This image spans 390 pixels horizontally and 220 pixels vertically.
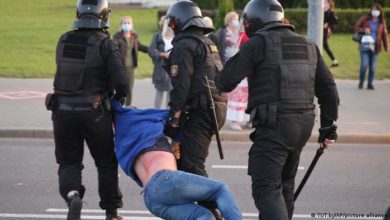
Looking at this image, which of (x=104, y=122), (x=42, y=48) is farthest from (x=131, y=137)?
(x=42, y=48)

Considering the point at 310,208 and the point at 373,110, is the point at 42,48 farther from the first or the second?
the point at 310,208

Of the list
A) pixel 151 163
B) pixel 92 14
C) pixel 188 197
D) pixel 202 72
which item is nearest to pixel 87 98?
pixel 92 14

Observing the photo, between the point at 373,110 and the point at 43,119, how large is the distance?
5.42 m

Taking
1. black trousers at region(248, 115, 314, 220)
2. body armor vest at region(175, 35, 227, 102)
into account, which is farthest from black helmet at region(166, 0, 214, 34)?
black trousers at region(248, 115, 314, 220)

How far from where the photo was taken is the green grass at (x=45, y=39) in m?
18.3

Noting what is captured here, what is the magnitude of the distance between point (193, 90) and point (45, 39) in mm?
18715

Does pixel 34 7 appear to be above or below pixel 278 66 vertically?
below

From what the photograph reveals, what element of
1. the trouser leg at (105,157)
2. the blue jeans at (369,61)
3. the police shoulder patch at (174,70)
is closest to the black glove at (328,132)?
the police shoulder patch at (174,70)

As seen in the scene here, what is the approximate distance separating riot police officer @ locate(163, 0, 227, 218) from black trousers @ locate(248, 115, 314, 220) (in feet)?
3.35

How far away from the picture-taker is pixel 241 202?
25.5ft

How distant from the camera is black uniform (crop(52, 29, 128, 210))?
21.2 feet

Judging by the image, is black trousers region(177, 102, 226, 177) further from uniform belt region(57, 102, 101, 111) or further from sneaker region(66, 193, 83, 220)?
sneaker region(66, 193, 83, 220)

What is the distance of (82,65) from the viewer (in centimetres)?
646

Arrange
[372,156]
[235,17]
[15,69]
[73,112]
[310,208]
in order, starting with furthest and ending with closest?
[15,69]
[235,17]
[372,156]
[310,208]
[73,112]
